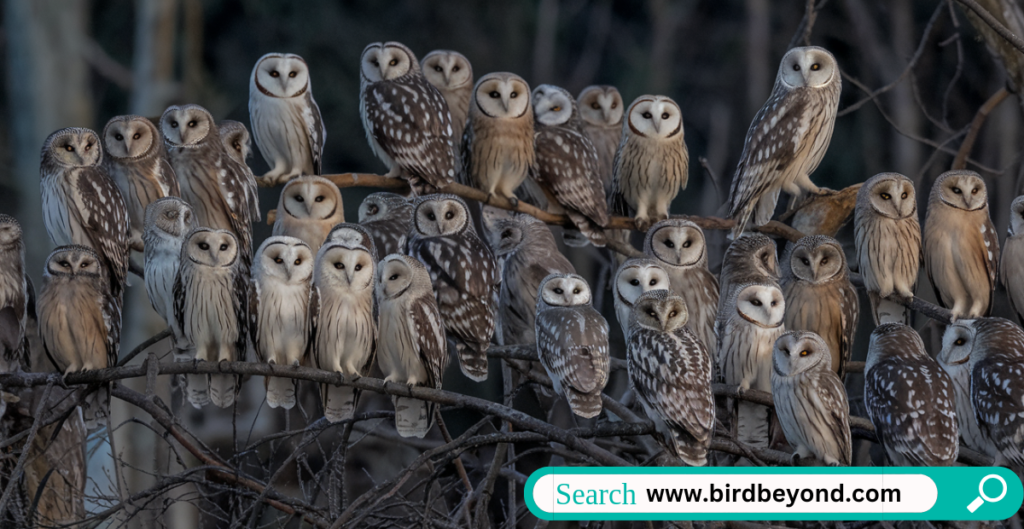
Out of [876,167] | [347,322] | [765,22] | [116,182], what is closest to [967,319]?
[347,322]

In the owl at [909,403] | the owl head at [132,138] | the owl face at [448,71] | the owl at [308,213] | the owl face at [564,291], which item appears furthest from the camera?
the owl face at [448,71]

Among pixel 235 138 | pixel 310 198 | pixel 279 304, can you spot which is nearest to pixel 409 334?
pixel 279 304

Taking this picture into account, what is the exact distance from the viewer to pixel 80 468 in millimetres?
5215

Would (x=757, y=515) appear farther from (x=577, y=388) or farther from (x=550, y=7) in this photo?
(x=550, y=7)

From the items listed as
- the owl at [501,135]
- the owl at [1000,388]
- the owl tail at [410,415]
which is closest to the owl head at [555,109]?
the owl at [501,135]

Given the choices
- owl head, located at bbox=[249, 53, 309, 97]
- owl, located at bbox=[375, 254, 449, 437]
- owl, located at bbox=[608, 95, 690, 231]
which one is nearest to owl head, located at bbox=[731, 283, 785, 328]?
owl, located at bbox=[375, 254, 449, 437]

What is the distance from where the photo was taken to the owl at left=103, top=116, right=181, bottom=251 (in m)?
4.65

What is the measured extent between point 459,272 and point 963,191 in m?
1.95

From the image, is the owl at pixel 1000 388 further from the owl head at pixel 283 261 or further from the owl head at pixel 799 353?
the owl head at pixel 283 261

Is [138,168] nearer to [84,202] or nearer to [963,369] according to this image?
[84,202]

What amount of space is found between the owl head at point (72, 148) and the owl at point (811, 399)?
106 inches

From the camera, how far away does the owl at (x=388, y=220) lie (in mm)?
4906

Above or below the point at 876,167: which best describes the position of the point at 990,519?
below

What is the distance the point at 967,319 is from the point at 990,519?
3.13ft
